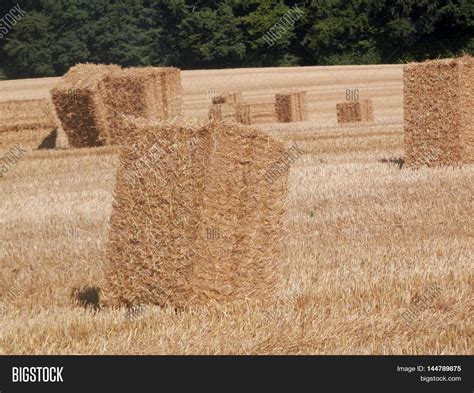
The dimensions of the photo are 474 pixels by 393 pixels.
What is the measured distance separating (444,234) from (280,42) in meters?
43.5

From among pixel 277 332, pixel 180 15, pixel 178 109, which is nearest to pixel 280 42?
pixel 180 15

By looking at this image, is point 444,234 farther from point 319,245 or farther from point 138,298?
point 138,298

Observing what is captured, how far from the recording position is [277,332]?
627 cm

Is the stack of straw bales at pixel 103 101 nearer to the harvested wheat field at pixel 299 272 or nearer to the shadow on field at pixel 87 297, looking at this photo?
the harvested wheat field at pixel 299 272

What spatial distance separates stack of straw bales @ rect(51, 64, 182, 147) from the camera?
19.1 metres

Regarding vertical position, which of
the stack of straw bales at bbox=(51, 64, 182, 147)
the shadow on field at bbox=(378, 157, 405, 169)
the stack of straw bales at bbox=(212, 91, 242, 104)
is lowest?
the shadow on field at bbox=(378, 157, 405, 169)

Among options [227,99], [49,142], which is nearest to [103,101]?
[49,142]

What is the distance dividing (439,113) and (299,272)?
7677mm

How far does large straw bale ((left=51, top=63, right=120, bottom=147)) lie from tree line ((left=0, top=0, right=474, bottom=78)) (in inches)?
1180

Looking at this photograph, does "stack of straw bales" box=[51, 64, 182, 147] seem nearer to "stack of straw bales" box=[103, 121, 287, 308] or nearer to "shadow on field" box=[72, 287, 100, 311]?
"shadow on field" box=[72, 287, 100, 311]

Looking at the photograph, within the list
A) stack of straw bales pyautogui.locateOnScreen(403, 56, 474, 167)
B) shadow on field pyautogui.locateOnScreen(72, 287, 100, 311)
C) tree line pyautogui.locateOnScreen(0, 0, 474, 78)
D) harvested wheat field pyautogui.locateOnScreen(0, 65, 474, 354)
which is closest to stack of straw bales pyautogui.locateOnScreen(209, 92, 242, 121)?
stack of straw bales pyautogui.locateOnScreen(403, 56, 474, 167)

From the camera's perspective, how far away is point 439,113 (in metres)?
15.2
